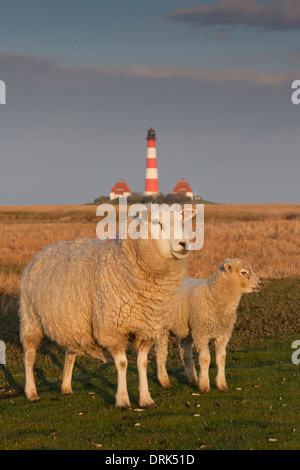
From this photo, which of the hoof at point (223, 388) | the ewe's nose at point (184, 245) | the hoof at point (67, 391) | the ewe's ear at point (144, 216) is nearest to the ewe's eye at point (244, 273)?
the hoof at point (223, 388)

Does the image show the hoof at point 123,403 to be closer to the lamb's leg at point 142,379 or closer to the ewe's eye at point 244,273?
the lamb's leg at point 142,379

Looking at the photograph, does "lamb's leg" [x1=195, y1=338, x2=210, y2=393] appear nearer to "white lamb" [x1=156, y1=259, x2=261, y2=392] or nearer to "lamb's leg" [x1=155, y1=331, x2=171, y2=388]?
"white lamb" [x1=156, y1=259, x2=261, y2=392]

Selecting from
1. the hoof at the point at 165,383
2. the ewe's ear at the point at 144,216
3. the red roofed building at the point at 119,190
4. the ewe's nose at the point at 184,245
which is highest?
the red roofed building at the point at 119,190

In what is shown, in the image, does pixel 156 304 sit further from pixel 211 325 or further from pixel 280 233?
pixel 280 233

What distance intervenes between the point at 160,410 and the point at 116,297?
180 centimetres

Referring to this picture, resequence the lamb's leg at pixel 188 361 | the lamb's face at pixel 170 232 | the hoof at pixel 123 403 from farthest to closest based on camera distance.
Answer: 1. the lamb's leg at pixel 188 361
2. the hoof at pixel 123 403
3. the lamb's face at pixel 170 232

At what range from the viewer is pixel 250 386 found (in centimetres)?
1009

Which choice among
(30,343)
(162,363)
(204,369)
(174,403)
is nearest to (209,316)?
(204,369)

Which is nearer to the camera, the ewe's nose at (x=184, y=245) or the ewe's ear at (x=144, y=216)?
the ewe's nose at (x=184, y=245)

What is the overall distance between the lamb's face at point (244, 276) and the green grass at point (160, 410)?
178cm

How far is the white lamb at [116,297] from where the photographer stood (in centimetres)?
807

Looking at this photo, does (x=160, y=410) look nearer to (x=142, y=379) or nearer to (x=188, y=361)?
(x=142, y=379)

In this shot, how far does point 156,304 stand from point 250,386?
10.1 ft

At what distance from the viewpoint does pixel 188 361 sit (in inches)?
411
